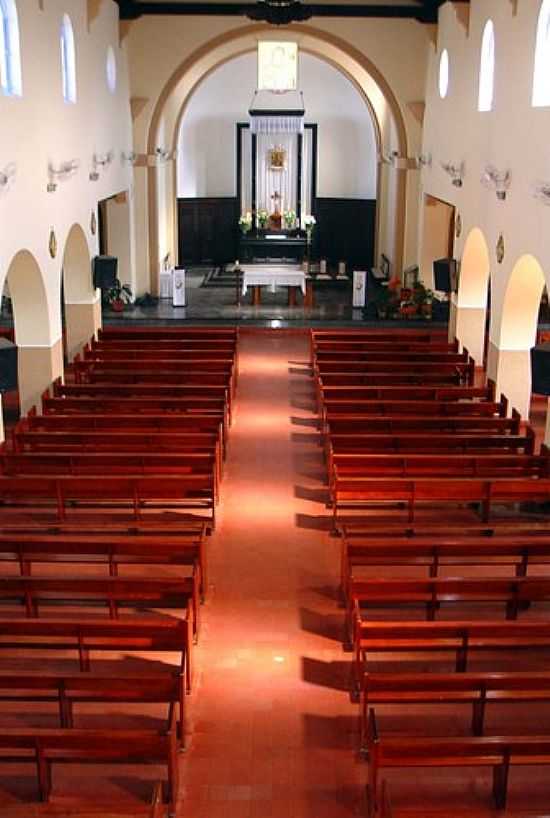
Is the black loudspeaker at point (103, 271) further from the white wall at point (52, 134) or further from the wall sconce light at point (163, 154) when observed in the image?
the wall sconce light at point (163, 154)

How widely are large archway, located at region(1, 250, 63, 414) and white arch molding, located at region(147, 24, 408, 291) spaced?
10072 mm

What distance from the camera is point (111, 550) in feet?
30.9

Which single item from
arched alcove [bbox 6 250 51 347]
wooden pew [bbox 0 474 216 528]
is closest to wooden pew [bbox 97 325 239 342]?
arched alcove [bbox 6 250 51 347]

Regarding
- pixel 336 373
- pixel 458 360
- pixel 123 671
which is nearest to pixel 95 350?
pixel 336 373

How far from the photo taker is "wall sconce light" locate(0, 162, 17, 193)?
12462 mm

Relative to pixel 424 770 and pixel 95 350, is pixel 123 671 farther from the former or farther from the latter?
pixel 95 350

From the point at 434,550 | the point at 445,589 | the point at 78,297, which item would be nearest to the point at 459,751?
the point at 445,589

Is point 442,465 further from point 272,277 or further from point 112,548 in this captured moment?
point 272,277

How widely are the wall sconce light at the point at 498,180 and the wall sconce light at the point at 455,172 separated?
270 cm

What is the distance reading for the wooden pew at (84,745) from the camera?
20.7 feet

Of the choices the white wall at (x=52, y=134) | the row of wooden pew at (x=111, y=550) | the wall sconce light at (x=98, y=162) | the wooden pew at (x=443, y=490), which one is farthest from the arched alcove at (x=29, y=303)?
the wooden pew at (x=443, y=490)

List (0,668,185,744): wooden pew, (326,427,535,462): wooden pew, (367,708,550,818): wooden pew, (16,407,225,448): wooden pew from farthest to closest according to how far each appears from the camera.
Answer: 1. (16,407,225,448): wooden pew
2. (326,427,535,462): wooden pew
3. (0,668,185,744): wooden pew
4. (367,708,550,818): wooden pew

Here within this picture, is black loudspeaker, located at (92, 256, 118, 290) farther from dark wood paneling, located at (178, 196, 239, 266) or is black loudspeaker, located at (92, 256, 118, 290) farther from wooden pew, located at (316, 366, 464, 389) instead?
dark wood paneling, located at (178, 196, 239, 266)

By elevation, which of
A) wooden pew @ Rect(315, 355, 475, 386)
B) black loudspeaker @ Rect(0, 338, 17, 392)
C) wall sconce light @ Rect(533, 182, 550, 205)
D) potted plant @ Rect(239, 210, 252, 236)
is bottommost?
wooden pew @ Rect(315, 355, 475, 386)
